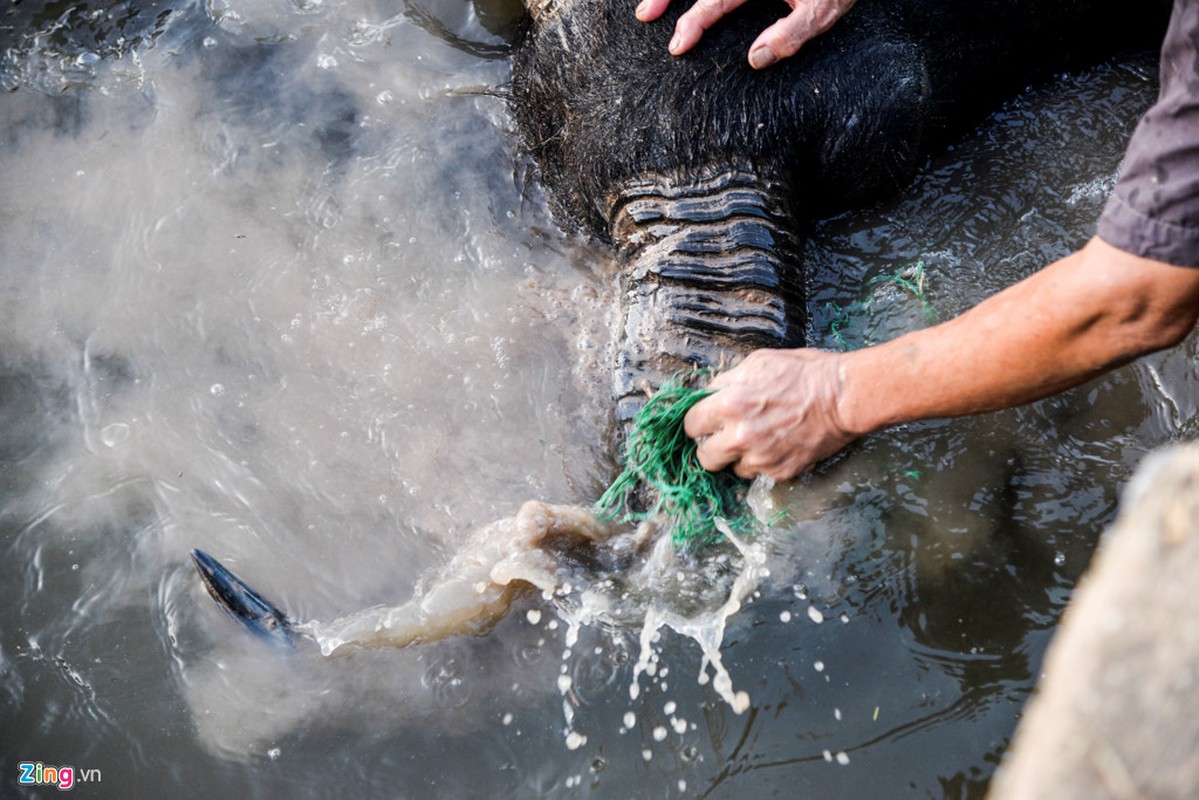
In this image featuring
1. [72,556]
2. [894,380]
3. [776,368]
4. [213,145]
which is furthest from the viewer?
[213,145]

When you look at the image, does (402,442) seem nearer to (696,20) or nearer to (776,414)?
(776,414)

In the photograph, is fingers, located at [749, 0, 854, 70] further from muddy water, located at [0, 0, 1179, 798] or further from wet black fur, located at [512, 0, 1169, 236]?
muddy water, located at [0, 0, 1179, 798]

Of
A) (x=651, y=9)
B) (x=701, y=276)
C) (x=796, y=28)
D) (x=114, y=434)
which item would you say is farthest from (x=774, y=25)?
(x=114, y=434)

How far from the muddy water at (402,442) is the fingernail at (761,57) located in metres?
0.75

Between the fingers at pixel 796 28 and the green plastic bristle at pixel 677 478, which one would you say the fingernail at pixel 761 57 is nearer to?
the fingers at pixel 796 28

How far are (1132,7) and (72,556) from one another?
4491mm

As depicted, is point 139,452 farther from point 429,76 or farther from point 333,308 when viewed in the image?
point 429,76

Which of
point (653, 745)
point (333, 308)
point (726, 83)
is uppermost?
point (726, 83)

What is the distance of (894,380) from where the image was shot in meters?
2.58

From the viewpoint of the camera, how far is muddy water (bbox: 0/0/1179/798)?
292cm

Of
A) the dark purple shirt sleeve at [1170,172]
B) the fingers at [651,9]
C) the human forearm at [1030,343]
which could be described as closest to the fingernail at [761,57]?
the fingers at [651,9]

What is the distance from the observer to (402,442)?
3461 millimetres

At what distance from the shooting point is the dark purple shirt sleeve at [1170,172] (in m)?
1.97

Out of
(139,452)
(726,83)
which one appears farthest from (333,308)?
(726,83)
